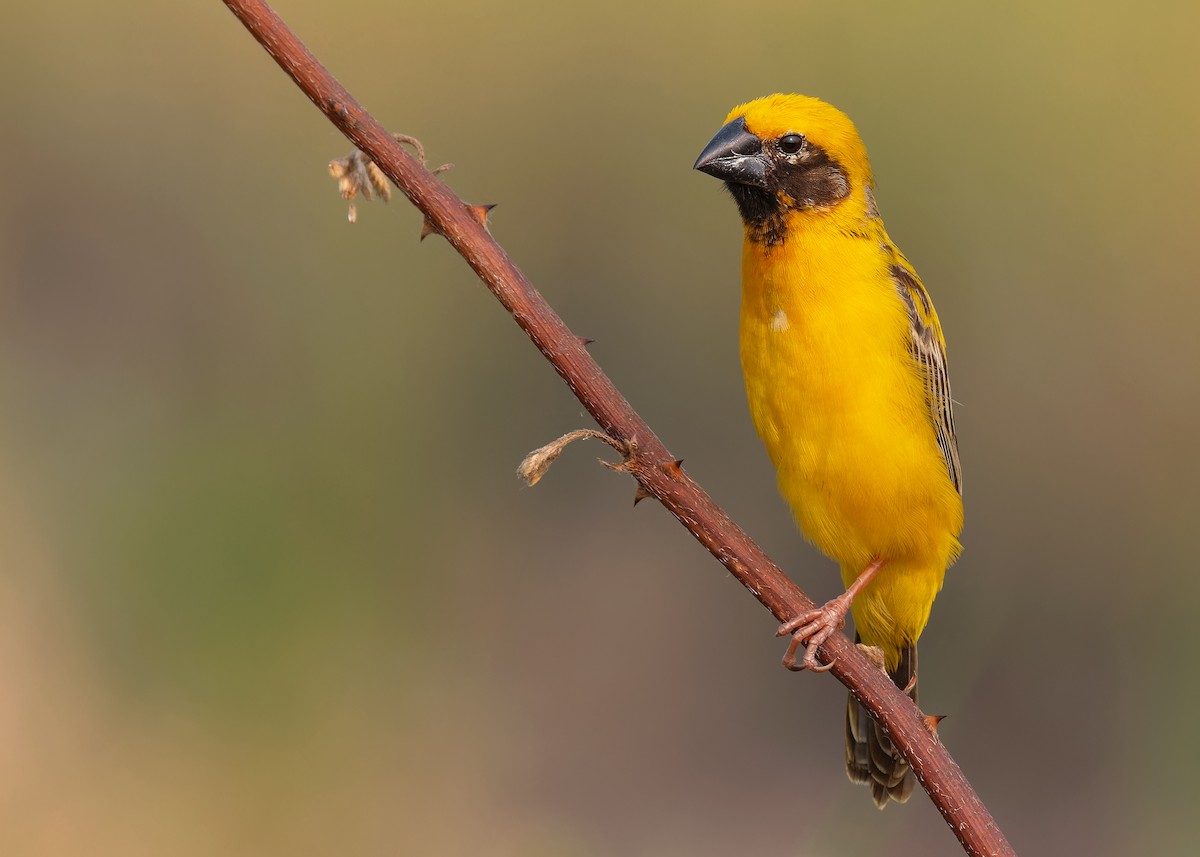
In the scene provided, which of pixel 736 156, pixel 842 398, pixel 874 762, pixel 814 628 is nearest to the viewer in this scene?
pixel 814 628

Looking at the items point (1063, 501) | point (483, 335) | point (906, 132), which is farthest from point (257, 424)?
point (1063, 501)

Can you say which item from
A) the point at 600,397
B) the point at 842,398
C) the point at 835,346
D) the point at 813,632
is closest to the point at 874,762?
the point at 813,632

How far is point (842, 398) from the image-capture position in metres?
4.29

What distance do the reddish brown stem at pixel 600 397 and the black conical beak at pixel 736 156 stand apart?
150cm

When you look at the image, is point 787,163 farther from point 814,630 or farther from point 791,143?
point 814,630

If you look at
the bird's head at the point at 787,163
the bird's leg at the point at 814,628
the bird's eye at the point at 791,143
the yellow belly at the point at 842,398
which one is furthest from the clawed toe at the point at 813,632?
the bird's eye at the point at 791,143

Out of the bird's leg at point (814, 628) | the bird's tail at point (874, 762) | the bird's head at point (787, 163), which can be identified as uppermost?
the bird's head at point (787, 163)

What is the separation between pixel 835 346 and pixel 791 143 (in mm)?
667

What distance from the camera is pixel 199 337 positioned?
8031 mm

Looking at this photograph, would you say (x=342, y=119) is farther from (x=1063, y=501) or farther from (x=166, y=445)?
(x=1063, y=501)

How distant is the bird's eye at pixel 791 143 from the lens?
429cm

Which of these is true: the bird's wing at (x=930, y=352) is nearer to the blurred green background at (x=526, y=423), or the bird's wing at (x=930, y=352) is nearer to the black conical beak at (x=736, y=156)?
the black conical beak at (x=736, y=156)

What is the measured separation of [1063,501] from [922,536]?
12.3ft

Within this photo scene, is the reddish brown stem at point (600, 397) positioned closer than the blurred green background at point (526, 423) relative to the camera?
Yes
